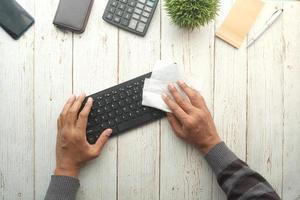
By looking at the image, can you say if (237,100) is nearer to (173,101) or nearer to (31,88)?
(173,101)

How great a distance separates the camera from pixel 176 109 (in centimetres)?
85

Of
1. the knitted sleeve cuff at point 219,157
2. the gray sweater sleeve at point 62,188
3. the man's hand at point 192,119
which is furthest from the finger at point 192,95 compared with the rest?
the gray sweater sleeve at point 62,188

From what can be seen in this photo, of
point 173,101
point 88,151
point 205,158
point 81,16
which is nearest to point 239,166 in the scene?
point 205,158

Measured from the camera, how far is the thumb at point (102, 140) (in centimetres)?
85

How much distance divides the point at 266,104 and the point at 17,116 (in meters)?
0.59

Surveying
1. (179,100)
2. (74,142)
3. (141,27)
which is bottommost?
(74,142)

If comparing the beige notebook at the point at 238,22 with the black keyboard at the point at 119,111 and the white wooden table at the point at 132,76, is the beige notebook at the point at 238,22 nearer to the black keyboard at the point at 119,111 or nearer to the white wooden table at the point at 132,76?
the white wooden table at the point at 132,76

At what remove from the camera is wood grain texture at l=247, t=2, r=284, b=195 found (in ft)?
2.95

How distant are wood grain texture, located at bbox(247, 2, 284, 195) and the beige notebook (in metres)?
0.02

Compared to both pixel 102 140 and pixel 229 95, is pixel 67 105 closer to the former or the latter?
pixel 102 140

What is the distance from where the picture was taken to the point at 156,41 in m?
0.88

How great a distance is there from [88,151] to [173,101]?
0.22 metres

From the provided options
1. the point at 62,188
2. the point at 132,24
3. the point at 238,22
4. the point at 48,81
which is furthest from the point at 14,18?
the point at 238,22

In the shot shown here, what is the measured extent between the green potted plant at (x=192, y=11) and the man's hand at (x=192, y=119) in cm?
14
